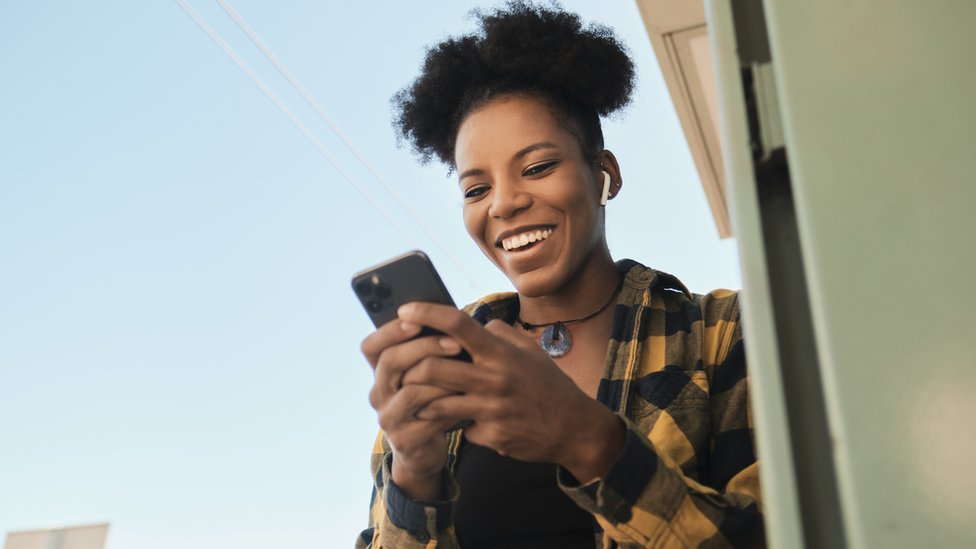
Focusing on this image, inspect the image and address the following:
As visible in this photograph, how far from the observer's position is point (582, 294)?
5.12ft

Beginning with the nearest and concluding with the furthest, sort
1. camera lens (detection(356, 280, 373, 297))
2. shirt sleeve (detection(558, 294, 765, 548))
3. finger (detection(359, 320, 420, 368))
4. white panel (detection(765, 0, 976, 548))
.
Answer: white panel (detection(765, 0, 976, 548)) → shirt sleeve (detection(558, 294, 765, 548)) → finger (detection(359, 320, 420, 368)) → camera lens (detection(356, 280, 373, 297))

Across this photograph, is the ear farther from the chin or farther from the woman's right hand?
the woman's right hand

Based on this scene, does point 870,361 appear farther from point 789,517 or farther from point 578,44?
point 578,44

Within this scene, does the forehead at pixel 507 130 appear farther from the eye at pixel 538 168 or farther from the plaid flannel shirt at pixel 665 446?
the plaid flannel shirt at pixel 665 446

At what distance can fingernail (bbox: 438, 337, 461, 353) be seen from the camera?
3.19 ft

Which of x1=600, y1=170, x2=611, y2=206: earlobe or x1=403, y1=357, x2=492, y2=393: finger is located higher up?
x1=600, y1=170, x2=611, y2=206: earlobe

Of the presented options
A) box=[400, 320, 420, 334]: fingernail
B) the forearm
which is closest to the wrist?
the forearm

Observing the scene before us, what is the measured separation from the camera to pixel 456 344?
0.97 m

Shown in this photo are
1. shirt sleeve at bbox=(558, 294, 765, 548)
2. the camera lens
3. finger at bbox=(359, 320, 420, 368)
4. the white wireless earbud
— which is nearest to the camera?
shirt sleeve at bbox=(558, 294, 765, 548)

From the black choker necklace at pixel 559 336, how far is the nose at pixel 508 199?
8.9 inches

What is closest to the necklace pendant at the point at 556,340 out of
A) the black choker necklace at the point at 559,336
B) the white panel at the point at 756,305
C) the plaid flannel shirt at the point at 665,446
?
the black choker necklace at the point at 559,336

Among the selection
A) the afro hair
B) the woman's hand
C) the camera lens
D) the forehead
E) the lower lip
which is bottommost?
the woman's hand

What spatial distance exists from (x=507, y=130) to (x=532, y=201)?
16 cm

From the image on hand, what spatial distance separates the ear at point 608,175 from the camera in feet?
5.34
